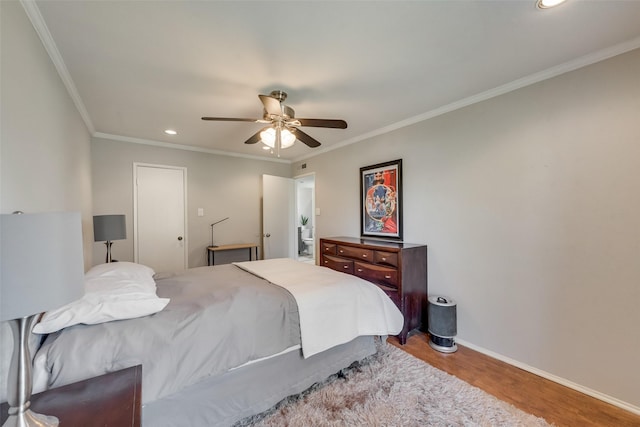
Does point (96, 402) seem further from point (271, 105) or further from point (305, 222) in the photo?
point (305, 222)

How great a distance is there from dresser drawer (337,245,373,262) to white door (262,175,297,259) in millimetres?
1856

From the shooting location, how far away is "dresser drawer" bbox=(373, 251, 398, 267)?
262 cm

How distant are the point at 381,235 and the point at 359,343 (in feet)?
5.05

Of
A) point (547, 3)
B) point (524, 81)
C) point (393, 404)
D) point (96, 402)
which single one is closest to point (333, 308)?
point (393, 404)

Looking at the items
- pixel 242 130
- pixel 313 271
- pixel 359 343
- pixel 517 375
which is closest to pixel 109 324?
pixel 313 271

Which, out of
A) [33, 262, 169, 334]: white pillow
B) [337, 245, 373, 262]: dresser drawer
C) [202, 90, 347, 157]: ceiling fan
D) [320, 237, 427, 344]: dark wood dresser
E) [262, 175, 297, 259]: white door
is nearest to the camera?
[33, 262, 169, 334]: white pillow

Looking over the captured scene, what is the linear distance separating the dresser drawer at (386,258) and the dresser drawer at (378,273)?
5 centimetres

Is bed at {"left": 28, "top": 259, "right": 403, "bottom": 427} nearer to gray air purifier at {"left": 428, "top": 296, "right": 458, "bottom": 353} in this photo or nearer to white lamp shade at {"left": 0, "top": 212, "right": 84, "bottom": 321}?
gray air purifier at {"left": 428, "top": 296, "right": 458, "bottom": 353}

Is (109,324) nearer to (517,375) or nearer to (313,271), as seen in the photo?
(313,271)

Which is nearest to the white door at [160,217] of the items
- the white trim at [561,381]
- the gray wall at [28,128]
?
the gray wall at [28,128]

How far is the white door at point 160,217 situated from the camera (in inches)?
147

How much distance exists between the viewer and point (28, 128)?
4.44 feet

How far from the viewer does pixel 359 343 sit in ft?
7.07

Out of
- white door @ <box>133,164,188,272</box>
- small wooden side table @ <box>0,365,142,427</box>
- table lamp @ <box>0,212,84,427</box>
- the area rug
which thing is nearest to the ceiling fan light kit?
table lamp @ <box>0,212,84,427</box>
